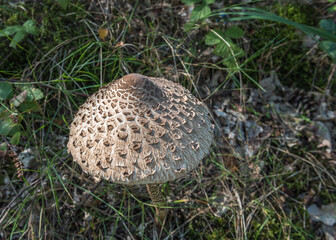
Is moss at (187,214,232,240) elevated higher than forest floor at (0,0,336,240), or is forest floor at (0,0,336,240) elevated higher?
forest floor at (0,0,336,240)

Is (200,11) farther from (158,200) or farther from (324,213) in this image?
(324,213)

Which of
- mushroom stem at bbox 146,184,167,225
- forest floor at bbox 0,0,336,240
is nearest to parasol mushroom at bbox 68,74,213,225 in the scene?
mushroom stem at bbox 146,184,167,225

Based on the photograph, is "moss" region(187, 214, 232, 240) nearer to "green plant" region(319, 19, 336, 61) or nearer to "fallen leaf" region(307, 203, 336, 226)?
"fallen leaf" region(307, 203, 336, 226)

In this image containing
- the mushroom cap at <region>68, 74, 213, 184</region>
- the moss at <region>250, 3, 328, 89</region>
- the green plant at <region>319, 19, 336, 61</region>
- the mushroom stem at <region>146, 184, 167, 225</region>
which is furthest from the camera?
the moss at <region>250, 3, 328, 89</region>

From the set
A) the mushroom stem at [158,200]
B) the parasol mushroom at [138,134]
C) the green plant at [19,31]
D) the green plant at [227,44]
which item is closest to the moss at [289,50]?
the green plant at [227,44]

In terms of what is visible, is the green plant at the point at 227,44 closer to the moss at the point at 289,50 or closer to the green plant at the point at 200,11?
the green plant at the point at 200,11

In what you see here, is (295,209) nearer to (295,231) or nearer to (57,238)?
(295,231)

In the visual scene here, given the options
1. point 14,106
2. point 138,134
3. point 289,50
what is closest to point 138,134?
point 138,134
